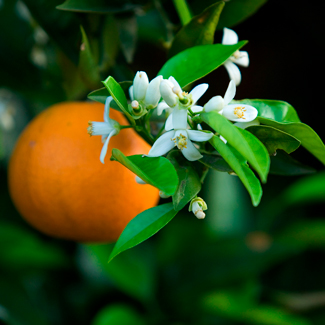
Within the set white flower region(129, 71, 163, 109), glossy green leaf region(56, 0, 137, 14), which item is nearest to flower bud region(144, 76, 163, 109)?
white flower region(129, 71, 163, 109)

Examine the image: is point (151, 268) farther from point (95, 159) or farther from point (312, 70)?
point (312, 70)

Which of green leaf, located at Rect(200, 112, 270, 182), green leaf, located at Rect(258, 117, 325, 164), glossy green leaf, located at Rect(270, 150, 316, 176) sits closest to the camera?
green leaf, located at Rect(200, 112, 270, 182)

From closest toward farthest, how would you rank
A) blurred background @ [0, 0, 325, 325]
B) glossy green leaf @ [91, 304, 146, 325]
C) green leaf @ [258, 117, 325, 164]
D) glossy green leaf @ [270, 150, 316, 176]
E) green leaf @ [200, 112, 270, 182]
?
1. green leaf @ [200, 112, 270, 182]
2. green leaf @ [258, 117, 325, 164]
3. glossy green leaf @ [270, 150, 316, 176]
4. blurred background @ [0, 0, 325, 325]
5. glossy green leaf @ [91, 304, 146, 325]

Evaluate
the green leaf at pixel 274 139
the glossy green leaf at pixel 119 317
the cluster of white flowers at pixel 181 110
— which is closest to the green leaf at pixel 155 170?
the cluster of white flowers at pixel 181 110

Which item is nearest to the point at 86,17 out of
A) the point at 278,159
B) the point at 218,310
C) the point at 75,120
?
the point at 75,120

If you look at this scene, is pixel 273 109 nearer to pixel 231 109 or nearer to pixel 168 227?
pixel 231 109

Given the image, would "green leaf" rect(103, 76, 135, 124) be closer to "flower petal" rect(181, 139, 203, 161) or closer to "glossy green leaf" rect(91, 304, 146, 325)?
"flower petal" rect(181, 139, 203, 161)
